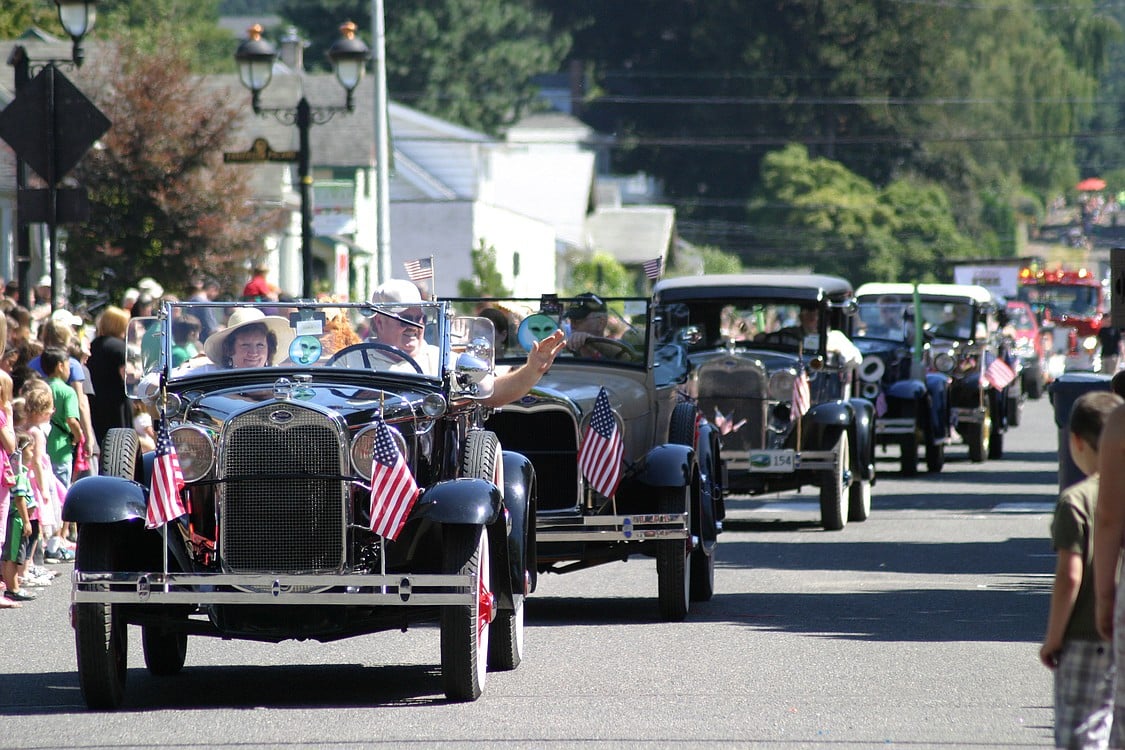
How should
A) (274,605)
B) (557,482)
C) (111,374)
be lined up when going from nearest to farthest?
(274,605) → (557,482) → (111,374)

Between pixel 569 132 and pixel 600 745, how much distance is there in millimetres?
88197

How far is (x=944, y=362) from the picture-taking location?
25984 millimetres

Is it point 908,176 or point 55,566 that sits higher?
point 908,176

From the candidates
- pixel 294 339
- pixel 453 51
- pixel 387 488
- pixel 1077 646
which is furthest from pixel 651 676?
pixel 453 51

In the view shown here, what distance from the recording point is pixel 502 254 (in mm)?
55344

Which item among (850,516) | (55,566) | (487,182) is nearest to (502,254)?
(487,182)

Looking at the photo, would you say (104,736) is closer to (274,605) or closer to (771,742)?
(274,605)

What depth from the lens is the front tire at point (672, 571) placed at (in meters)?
11.4

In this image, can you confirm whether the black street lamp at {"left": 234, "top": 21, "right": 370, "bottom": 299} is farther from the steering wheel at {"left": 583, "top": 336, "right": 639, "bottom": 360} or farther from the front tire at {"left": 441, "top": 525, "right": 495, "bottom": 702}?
the front tire at {"left": 441, "top": 525, "right": 495, "bottom": 702}

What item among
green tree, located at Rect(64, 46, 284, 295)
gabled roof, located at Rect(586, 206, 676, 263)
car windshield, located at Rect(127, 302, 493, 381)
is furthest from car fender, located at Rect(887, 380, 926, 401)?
gabled roof, located at Rect(586, 206, 676, 263)

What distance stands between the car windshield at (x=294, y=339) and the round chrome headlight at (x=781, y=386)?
8.11m

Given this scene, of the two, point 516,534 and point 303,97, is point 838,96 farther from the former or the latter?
point 516,534

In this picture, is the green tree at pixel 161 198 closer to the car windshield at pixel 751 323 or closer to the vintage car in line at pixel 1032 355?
the car windshield at pixel 751 323

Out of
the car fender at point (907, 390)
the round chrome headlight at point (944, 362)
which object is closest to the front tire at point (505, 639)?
the car fender at point (907, 390)
